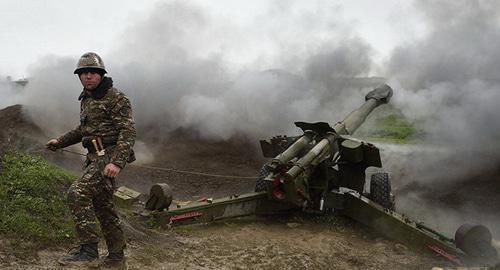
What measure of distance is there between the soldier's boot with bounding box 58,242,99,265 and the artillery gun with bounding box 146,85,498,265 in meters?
2.27

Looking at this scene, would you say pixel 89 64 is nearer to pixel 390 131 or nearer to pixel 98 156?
pixel 98 156

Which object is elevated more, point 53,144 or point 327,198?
point 327,198

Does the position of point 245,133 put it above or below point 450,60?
below

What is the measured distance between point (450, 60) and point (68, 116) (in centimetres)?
872

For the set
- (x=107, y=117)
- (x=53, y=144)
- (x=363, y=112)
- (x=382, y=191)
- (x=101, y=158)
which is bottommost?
(x=101, y=158)

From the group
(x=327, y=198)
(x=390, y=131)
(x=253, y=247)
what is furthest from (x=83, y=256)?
(x=390, y=131)

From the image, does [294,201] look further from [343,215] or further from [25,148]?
[25,148]

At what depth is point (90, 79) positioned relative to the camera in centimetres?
431

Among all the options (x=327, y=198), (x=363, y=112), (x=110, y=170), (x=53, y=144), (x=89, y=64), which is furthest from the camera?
(x=363, y=112)

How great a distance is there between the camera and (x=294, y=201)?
6.99 meters

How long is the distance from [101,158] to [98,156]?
28 millimetres

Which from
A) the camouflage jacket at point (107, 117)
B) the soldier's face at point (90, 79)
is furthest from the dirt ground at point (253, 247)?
the soldier's face at point (90, 79)

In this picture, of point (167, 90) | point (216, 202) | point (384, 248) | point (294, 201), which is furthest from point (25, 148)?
point (384, 248)

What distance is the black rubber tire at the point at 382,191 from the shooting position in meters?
7.91
